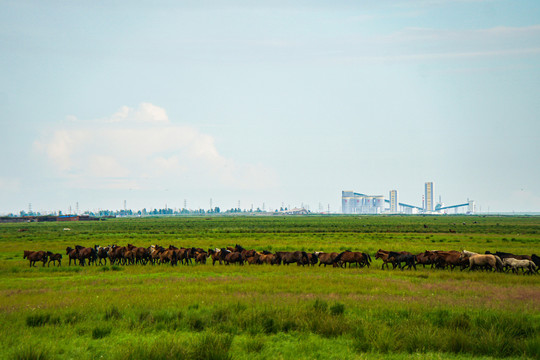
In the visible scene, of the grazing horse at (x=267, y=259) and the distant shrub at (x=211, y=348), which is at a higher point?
the distant shrub at (x=211, y=348)

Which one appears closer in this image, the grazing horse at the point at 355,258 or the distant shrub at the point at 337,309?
the distant shrub at the point at 337,309

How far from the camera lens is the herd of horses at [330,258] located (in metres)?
23.8

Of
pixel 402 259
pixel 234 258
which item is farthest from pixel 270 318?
pixel 402 259

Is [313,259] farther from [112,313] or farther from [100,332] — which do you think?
[100,332]

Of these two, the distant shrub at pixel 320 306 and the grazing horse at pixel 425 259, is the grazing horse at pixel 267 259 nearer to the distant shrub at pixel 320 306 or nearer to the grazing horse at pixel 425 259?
the grazing horse at pixel 425 259

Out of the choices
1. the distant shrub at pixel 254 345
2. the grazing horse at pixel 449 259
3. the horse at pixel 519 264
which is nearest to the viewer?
the distant shrub at pixel 254 345

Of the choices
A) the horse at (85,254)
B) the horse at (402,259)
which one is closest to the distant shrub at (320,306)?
the horse at (402,259)

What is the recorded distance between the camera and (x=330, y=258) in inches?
1052

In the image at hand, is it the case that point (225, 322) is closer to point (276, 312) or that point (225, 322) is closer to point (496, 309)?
point (276, 312)

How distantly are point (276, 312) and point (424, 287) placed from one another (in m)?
8.81

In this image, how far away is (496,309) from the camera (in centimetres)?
1291

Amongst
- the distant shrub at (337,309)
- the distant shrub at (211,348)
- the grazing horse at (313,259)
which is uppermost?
the distant shrub at (211,348)

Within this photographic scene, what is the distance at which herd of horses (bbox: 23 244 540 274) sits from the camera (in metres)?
23.8

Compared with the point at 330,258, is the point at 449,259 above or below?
above
